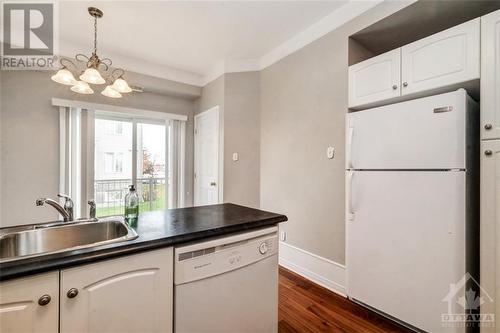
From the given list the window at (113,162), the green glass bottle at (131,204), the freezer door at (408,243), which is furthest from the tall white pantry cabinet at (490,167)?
the window at (113,162)

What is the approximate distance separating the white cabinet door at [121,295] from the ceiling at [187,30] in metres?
2.30

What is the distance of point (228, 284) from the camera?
125cm

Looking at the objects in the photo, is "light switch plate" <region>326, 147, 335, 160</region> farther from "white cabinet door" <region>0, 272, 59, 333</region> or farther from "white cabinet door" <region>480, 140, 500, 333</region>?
"white cabinet door" <region>0, 272, 59, 333</region>

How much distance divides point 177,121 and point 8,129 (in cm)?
211

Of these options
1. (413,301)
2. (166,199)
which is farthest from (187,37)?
(413,301)

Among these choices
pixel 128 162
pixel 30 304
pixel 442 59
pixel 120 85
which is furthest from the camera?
pixel 128 162

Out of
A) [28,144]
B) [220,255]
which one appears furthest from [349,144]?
[28,144]

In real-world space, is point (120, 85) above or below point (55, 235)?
above

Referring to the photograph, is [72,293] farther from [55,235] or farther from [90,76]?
[90,76]

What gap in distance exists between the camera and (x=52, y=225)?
129 cm

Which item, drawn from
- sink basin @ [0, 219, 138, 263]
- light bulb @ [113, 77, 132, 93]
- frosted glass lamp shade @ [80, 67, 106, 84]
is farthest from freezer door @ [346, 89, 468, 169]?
frosted glass lamp shade @ [80, 67, 106, 84]

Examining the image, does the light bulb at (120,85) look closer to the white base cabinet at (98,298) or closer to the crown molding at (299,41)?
the white base cabinet at (98,298)

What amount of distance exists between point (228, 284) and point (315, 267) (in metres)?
1.53

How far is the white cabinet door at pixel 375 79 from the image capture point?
6.06 feet
